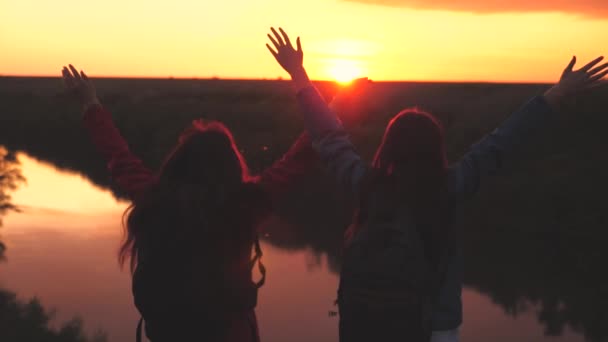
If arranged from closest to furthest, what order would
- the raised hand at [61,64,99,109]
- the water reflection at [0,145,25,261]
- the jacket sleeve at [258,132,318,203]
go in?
1. the jacket sleeve at [258,132,318,203]
2. the raised hand at [61,64,99,109]
3. the water reflection at [0,145,25,261]

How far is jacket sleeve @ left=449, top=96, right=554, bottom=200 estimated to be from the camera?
2.33 meters

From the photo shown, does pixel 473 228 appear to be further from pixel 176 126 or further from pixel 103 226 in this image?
pixel 176 126

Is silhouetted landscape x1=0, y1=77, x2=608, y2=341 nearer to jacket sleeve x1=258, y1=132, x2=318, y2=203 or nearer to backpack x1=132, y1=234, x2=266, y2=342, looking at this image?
jacket sleeve x1=258, y1=132, x2=318, y2=203

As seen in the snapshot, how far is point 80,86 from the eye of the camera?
2.89 metres

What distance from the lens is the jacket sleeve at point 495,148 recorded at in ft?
7.66

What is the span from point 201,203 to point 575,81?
130 centimetres

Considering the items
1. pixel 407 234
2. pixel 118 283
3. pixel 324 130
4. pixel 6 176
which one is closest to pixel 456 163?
pixel 407 234

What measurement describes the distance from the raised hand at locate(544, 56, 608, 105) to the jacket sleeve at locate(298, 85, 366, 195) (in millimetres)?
689

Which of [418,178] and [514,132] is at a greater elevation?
[514,132]

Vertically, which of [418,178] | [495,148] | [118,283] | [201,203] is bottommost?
[118,283]

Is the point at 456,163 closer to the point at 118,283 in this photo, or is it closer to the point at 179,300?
the point at 179,300

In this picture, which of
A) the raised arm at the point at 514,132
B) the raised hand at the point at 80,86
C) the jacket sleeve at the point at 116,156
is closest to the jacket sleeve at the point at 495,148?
the raised arm at the point at 514,132

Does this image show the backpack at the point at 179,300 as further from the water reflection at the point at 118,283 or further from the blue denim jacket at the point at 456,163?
the water reflection at the point at 118,283

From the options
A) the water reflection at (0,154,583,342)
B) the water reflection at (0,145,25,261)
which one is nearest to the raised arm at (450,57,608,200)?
the water reflection at (0,154,583,342)
